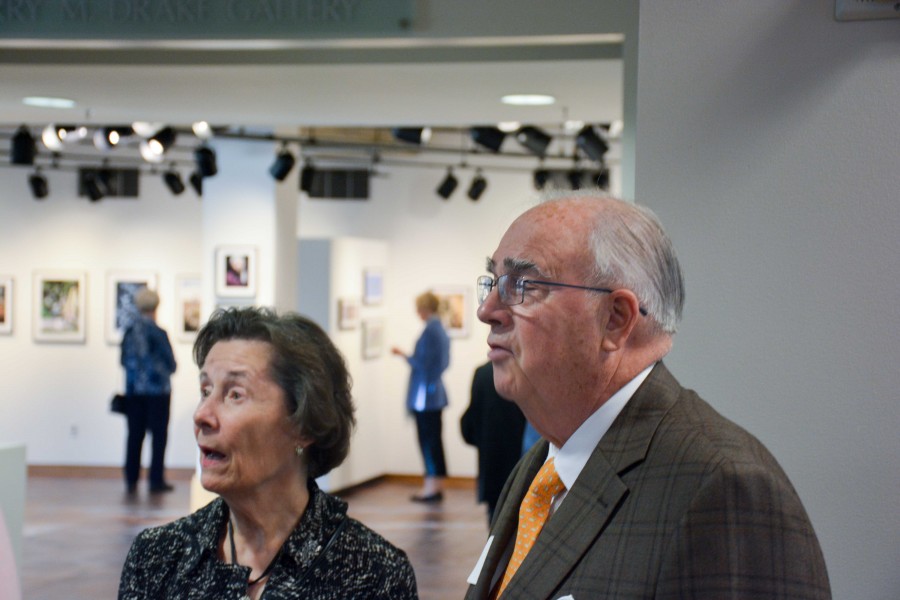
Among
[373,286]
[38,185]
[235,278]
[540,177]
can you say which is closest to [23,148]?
[235,278]

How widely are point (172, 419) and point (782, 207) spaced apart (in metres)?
12.0

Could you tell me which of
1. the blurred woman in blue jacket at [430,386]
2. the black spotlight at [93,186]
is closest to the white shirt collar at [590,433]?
A: the blurred woman in blue jacket at [430,386]

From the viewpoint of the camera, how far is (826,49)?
9.32ft

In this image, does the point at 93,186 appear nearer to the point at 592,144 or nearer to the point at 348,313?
the point at 348,313

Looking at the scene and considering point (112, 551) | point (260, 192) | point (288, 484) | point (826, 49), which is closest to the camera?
point (288, 484)

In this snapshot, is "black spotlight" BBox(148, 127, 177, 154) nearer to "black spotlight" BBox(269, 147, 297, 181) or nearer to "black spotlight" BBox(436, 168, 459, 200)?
"black spotlight" BBox(269, 147, 297, 181)

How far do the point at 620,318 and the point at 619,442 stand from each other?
0.61 feet

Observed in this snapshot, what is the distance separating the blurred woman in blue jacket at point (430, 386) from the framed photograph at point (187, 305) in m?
3.29

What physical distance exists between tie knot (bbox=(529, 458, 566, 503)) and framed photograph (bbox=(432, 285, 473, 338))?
11950 millimetres

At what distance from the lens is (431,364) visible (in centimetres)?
1176

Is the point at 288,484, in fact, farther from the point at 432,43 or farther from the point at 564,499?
the point at 432,43

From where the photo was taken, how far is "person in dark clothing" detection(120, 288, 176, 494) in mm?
11906

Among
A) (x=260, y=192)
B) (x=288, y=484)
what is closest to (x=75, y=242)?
(x=260, y=192)

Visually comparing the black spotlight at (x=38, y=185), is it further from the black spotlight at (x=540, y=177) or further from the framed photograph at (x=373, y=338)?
the black spotlight at (x=540, y=177)
